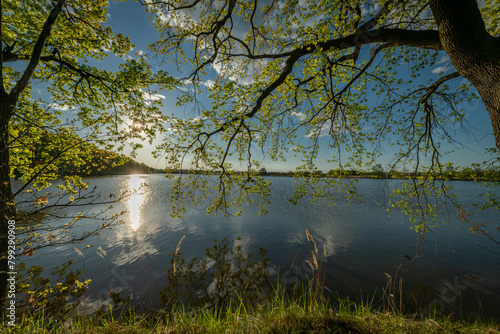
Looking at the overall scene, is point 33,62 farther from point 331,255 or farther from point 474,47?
point 331,255

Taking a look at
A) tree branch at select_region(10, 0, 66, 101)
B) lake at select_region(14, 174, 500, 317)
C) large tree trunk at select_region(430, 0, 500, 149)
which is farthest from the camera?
lake at select_region(14, 174, 500, 317)

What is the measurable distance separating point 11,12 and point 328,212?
24048mm

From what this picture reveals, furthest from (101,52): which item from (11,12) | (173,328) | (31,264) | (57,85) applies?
(31,264)

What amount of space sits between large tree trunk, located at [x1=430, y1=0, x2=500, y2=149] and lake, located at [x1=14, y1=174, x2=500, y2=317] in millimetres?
2600

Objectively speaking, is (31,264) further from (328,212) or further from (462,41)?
(328,212)

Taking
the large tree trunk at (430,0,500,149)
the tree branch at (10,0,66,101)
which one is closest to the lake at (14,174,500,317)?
the large tree trunk at (430,0,500,149)

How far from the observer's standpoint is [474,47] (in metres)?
2.78

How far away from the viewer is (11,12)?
19.2ft

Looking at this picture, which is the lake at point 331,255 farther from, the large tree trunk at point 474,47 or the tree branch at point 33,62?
the tree branch at point 33,62

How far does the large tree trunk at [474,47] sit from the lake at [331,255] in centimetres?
260

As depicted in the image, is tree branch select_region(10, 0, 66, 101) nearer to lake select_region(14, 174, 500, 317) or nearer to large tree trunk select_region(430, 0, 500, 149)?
lake select_region(14, 174, 500, 317)

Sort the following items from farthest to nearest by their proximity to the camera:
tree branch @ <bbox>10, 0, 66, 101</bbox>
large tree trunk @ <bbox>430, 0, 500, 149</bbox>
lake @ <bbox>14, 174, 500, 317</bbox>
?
1. lake @ <bbox>14, 174, 500, 317</bbox>
2. tree branch @ <bbox>10, 0, 66, 101</bbox>
3. large tree trunk @ <bbox>430, 0, 500, 149</bbox>

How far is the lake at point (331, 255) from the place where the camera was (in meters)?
6.94

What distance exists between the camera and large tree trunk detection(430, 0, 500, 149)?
269cm
